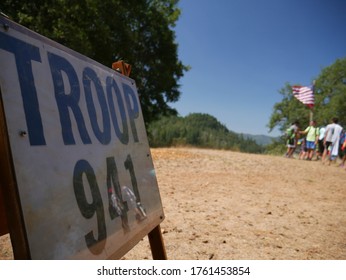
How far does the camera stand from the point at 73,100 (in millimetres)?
1251

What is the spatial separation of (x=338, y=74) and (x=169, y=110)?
30344mm

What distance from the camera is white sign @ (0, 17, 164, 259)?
93 cm

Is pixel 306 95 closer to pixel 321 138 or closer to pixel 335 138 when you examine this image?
pixel 321 138

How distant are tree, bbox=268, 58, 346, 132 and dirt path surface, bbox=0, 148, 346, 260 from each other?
32131mm

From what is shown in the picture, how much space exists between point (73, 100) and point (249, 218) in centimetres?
333

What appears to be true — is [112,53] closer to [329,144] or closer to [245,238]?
[329,144]

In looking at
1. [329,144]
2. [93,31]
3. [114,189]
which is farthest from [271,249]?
[93,31]

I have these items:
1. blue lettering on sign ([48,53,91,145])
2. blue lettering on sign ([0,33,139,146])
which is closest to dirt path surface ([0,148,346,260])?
blue lettering on sign ([0,33,139,146])

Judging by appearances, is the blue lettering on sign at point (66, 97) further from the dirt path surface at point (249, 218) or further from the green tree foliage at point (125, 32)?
the green tree foliage at point (125, 32)

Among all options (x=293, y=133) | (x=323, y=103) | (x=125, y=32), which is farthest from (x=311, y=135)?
(x=323, y=103)

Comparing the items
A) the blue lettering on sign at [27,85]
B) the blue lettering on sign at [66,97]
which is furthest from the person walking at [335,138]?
the blue lettering on sign at [27,85]

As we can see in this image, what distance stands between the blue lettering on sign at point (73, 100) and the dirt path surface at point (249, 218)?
1.67m

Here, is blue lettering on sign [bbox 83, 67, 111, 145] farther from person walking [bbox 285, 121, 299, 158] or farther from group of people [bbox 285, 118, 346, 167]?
person walking [bbox 285, 121, 299, 158]

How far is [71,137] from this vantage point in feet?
3.83
